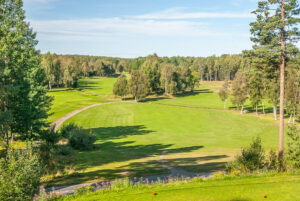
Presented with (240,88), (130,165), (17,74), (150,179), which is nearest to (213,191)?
(150,179)

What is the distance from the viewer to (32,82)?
1225 inches

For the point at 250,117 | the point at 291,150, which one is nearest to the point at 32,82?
the point at 291,150

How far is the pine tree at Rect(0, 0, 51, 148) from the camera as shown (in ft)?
75.6

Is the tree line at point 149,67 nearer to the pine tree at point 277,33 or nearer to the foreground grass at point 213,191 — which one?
the pine tree at point 277,33

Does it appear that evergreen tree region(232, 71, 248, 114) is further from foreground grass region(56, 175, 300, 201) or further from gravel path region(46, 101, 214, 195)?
foreground grass region(56, 175, 300, 201)

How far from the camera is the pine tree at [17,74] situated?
907 inches

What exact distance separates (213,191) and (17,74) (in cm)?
2270

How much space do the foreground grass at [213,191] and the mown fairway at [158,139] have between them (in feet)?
21.2

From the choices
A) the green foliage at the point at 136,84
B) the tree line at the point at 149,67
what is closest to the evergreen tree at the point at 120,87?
the green foliage at the point at 136,84

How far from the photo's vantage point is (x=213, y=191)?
12.5 metres

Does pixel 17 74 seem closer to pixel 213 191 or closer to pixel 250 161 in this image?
pixel 213 191

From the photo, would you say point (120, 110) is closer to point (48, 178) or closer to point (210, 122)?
point (210, 122)

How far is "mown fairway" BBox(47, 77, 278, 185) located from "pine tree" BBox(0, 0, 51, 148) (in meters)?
7.41

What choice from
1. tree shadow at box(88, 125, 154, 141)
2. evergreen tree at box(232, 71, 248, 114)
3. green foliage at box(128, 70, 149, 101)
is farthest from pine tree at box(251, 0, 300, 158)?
green foliage at box(128, 70, 149, 101)
